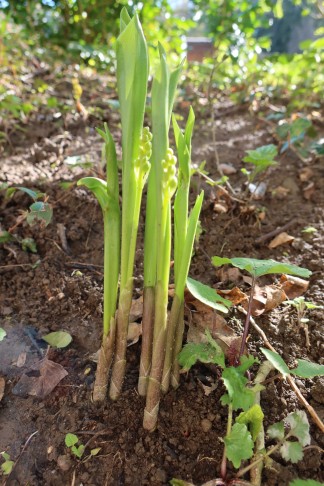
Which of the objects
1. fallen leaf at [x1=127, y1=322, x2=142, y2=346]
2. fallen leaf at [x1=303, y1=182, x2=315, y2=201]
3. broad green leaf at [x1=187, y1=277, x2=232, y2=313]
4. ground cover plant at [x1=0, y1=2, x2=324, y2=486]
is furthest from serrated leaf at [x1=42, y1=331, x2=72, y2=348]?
fallen leaf at [x1=303, y1=182, x2=315, y2=201]

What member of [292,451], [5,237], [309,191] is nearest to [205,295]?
[292,451]

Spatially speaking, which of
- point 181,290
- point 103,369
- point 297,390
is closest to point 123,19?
point 181,290

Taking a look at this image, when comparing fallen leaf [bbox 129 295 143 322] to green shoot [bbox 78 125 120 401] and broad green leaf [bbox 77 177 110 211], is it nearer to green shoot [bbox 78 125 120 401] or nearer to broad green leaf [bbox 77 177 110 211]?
green shoot [bbox 78 125 120 401]

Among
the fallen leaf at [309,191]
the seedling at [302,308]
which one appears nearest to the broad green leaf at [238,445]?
the seedling at [302,308]

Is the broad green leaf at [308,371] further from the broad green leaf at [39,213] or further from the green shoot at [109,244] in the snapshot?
the broad green leaf at [39,213]

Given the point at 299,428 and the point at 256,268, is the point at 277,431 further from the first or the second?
the point at 256,268

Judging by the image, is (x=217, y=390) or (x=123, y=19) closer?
(x=123, y=19)

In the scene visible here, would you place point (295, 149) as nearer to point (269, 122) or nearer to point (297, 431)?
point (269, 122)
